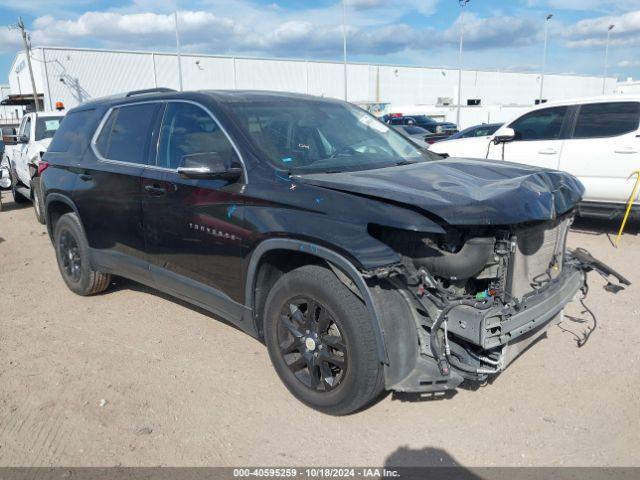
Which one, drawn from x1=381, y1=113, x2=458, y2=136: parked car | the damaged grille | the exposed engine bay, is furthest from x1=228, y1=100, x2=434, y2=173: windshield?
x1=381, y1=113, x2=458, y2=136: parked car

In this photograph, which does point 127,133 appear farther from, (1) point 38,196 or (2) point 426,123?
(2) point 426,123

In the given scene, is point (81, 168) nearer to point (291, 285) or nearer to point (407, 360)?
point (291, 285)

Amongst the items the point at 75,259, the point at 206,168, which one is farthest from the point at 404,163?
the point at 75,259

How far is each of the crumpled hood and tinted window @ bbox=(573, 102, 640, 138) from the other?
4390 mm

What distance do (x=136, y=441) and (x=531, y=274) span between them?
249 cm

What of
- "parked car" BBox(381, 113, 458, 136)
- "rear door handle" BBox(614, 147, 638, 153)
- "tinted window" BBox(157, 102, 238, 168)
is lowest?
"parked car" BBox(381, 113, 458, 136)

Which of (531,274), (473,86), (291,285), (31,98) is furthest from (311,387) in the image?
(473,86)

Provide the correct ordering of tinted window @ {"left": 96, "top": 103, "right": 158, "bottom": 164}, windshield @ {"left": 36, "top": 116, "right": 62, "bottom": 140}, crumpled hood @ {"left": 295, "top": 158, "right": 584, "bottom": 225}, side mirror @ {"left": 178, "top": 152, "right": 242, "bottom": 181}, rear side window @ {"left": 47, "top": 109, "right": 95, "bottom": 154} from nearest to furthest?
crumpled hood @ {"left": 295, "top": 158, "right": 584, "bottom": 225}
side mirror @ {"left": 178, "top": 152, "right": 242, "bottom": 181}
tinted window @ {"left": 96, "top": 103, "right": 158, "bottom": 164}
rear side window @ {"left": 47, "top": 109, "right": 95, "bottom": 154}
windshield @ {"left": 36, "top": 116, "right": 62, "bottom": 140}

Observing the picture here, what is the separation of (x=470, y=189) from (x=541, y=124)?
5704mm

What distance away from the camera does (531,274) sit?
3230mm

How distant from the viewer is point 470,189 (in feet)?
9.89

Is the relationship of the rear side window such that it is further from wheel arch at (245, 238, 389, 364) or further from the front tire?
the front tire

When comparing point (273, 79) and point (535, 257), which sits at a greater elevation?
point (273, 79)

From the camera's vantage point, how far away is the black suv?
9.27ft
